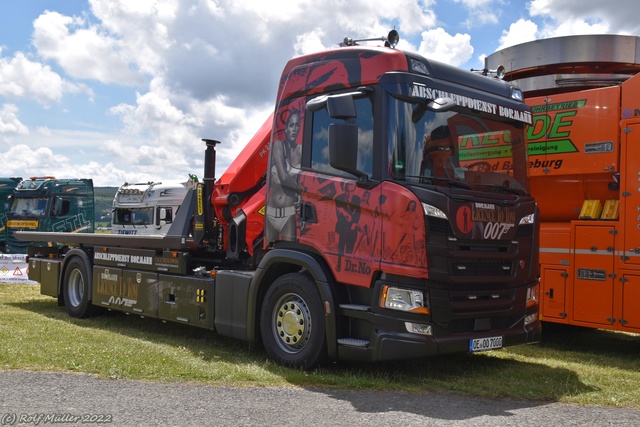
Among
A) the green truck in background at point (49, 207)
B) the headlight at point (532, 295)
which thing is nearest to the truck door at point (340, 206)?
the headlight at point (532, 295)

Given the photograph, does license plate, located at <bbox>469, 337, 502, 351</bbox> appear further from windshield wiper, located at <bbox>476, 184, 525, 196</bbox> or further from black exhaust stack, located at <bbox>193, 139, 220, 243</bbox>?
black exhaust stack, located at <bbox>193, 139, 220, 243</bbox>

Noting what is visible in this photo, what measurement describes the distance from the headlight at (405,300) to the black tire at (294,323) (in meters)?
0.82

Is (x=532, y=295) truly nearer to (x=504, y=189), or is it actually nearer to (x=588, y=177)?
(x=504, y=189)

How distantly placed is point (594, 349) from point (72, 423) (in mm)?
7220

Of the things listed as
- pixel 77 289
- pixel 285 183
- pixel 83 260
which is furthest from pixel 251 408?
pixel 77 289

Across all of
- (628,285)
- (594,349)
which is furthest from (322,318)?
(594,349)

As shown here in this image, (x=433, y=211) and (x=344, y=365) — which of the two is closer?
(x=433, y=211)

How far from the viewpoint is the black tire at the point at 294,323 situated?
718 centimetres

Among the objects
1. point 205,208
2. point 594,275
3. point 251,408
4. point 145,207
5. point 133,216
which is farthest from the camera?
point 133,216

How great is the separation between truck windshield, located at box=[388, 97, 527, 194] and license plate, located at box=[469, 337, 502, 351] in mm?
1526

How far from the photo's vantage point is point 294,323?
754 centimetres

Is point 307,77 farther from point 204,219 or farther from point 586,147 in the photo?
point 586,147

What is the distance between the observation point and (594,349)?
9.73 m

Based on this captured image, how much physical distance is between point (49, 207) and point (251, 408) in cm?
1899
